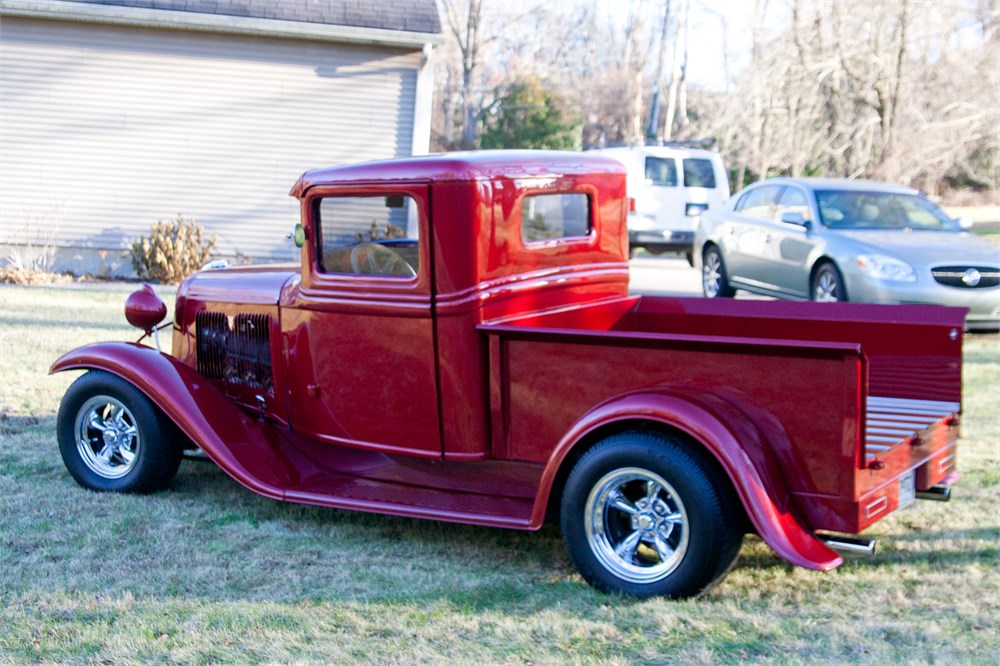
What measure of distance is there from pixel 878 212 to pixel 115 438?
821cm

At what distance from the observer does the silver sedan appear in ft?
32.1

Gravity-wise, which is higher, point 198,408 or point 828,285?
point 828,285

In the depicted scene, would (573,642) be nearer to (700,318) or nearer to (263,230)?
(700,318)

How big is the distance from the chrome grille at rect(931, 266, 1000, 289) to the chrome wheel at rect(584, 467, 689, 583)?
266 inches

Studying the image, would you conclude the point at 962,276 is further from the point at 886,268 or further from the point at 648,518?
the point at 648,518

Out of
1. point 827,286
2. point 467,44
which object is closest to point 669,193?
point 827,286

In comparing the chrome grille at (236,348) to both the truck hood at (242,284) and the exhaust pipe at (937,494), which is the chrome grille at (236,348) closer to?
the truck hood at (242,284)

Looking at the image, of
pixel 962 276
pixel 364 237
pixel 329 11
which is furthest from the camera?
pixel 329 11

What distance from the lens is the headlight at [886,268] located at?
31.9 ft

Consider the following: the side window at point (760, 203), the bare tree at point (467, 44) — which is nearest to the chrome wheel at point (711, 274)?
the side window at point (760, 203)

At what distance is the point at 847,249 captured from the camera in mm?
10141

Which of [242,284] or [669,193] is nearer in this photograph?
[242,284]

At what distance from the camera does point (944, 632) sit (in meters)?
3.71

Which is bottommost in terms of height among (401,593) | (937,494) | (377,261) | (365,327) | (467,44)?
(401,593)
